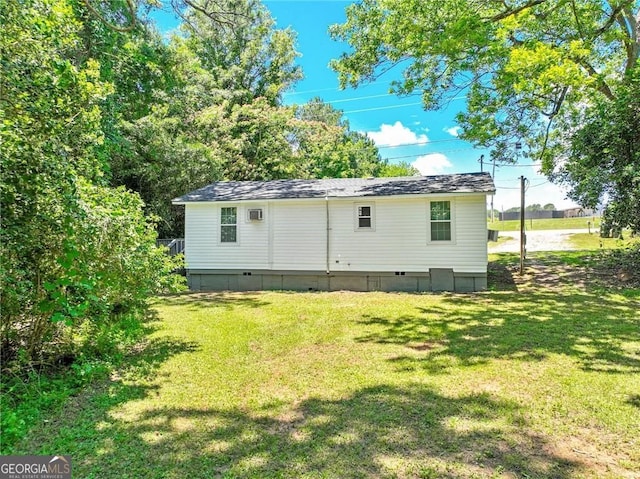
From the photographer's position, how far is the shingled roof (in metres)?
10.2

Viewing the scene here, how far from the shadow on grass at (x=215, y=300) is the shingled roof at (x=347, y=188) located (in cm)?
295

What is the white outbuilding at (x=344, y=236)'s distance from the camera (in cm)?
1007

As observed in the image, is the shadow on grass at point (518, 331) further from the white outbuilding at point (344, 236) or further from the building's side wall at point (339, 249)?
the white outbuilding at point (344, 236)

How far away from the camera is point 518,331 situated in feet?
19.8

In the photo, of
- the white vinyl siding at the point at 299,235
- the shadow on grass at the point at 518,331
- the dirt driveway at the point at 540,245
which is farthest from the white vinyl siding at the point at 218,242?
the dirt driveway at the point at 540,245

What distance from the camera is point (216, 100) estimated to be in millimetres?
20094

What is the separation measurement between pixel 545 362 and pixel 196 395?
408 cm

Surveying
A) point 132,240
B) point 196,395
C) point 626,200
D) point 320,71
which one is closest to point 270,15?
point 320,71

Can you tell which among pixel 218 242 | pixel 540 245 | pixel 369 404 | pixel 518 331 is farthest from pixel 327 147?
pixel 369 404

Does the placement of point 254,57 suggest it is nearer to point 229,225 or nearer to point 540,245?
point 229,225

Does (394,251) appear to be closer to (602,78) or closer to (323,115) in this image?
(602,78)

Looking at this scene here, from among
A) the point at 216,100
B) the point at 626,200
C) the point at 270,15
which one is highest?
the point at 270,15

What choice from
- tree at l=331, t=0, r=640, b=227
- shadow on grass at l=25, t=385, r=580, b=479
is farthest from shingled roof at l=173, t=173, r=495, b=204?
shadow on grass at l=25, t=385, r=580, b=479

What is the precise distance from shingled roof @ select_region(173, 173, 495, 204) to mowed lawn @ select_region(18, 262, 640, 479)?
14.4 ft
